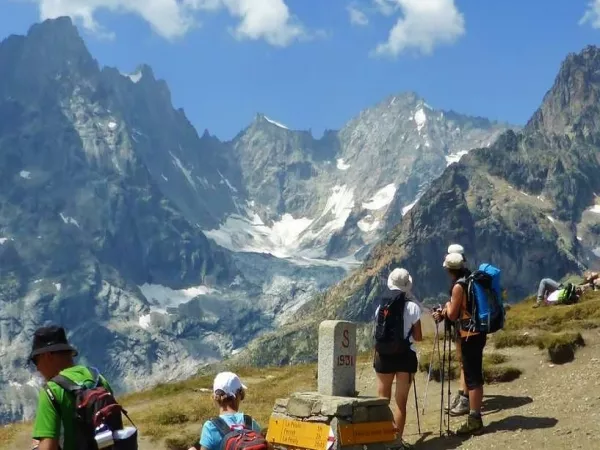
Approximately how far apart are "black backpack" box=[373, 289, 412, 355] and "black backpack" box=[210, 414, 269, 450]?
574 cm

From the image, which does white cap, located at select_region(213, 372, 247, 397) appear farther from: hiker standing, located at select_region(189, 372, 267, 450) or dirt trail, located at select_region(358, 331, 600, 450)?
dirt trail, located at select_region(358, 331, 600, 450)

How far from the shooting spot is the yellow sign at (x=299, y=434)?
13.5 meters

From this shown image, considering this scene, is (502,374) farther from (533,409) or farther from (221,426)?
(221,426)

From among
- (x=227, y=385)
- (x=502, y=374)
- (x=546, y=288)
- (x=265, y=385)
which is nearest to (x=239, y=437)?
(x=227, y=385)

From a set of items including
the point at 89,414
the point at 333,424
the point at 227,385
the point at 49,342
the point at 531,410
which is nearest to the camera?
the point at 89,414

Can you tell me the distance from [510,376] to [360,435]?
8151 millimetres

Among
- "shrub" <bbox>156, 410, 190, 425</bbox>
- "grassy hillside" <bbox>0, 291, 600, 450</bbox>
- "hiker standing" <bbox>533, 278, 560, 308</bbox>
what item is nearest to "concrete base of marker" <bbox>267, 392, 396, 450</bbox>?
"grassy hillside" <bbox>0, 291, 600, 450</bbox>

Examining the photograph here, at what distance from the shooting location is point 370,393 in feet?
73.4

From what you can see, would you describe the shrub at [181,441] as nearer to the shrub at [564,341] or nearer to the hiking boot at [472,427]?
the hiking boot at [472,427]

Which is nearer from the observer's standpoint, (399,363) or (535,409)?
(399,363)

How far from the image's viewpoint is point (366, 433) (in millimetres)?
13852

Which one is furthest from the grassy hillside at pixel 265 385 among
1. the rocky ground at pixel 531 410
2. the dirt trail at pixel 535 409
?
the dirt trail at pixel 535 409

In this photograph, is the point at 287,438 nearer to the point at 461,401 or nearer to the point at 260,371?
the point at 461,401

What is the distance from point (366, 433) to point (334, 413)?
0.76 meters
